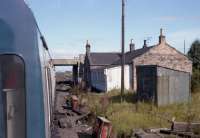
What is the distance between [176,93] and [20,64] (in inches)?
936

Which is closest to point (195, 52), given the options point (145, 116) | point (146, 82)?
point (146, 82)

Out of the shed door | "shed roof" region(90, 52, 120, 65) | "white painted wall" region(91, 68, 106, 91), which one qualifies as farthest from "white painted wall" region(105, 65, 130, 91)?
the shed door

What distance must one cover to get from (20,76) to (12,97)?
0.54ft

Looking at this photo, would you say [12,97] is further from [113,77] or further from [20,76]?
[113,77]

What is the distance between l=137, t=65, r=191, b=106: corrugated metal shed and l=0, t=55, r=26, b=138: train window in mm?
22537

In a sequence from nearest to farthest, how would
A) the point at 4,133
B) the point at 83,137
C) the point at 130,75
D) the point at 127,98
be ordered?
the point at 4,133 → the point at 83,137 → the point at 127,98 → the point at 130,75

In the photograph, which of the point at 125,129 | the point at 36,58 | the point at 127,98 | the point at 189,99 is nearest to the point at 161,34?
the point at 127,98

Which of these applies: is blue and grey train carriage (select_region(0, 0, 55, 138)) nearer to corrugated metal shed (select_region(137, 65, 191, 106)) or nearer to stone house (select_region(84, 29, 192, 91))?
corrugated metal shed (select_region(137, 65, 191, 106))

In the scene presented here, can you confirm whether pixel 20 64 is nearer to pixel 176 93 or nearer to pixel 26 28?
pixel 26 28

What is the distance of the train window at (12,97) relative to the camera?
2.92 m

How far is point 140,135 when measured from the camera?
14.0 meters

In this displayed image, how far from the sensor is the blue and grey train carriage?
9.61 ft

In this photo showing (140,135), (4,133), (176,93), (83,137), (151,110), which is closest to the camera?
(4,133)

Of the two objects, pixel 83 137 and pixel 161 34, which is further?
pixel 161 34
